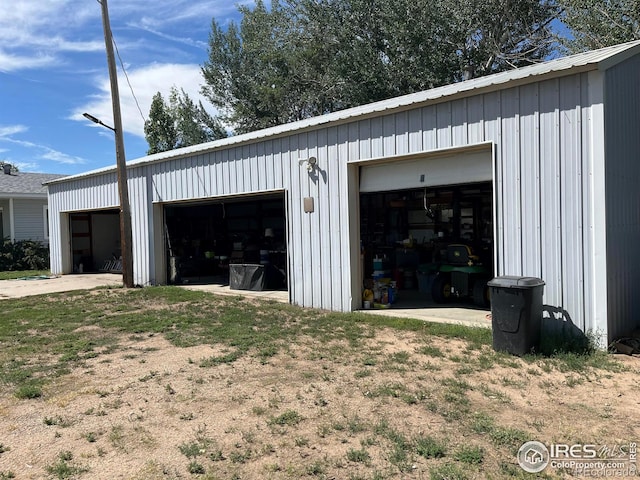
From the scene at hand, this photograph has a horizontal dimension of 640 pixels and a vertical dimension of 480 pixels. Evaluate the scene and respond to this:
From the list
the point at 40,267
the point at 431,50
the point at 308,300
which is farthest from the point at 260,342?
the point at 40,267

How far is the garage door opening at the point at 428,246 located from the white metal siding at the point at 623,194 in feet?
7.94

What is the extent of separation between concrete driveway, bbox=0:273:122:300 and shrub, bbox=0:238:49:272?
4.26m

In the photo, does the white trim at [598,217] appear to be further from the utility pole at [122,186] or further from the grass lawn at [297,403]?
the utility pole at [122,186]

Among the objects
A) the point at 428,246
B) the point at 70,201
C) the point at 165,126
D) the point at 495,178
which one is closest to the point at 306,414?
the point at 495,178

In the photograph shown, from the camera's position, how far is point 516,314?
208 inches

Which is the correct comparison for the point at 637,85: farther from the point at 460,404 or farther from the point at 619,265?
the point at 460,404

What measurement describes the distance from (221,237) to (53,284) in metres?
5.13

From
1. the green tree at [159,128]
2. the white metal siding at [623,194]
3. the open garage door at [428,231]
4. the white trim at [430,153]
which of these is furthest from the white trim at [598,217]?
the green tree at [159,128]

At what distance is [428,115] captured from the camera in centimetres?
709

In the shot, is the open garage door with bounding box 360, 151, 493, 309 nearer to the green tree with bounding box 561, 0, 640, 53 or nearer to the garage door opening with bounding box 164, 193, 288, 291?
the garage door opening with bounding box 164, 193, 288, 291

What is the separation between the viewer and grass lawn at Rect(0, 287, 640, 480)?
3.16 meters

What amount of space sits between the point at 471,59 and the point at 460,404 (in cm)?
1606

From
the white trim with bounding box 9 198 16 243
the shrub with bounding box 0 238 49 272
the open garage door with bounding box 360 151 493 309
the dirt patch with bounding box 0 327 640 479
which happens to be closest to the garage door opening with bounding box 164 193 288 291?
the open garage door with bounding box 360 151 493 309

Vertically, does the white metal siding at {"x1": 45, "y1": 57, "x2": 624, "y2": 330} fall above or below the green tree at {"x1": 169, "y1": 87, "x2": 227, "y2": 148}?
below
